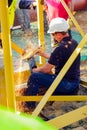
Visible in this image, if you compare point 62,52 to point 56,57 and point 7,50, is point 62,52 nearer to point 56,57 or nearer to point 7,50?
point 56,57

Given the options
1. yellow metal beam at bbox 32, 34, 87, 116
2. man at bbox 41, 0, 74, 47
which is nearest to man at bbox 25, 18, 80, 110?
yellow metal beam at bbox 32, 34, 87, 116

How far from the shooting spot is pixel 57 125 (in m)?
2.95

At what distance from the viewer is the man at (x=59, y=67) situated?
386 cm

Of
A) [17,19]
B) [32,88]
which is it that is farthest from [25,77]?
[17,19]

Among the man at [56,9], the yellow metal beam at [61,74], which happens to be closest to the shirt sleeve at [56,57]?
the yellow metal beam at [61,74]

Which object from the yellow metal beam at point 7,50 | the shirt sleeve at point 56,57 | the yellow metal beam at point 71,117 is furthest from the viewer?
the shirt sleeve at point 56,57

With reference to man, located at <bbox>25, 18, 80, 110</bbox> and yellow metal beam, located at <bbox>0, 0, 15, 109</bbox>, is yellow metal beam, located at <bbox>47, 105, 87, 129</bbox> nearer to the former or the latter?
yellow metal beam, located at <bbox>0, 0, 15, 109</bbox>

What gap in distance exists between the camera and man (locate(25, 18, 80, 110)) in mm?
3861

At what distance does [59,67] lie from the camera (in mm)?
4031

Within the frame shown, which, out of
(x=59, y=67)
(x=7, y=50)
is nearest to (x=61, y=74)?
(x=7, y=50)

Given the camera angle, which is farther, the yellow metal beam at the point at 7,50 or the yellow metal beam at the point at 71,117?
the yellow metal beam at the point at 71,117

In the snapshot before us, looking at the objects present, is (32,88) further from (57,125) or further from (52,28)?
(57,125)

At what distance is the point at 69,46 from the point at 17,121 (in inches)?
120

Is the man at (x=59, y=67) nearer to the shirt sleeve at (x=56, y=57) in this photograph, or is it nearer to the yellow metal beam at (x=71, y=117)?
the shirt sleeve at (x=56, y=57)
